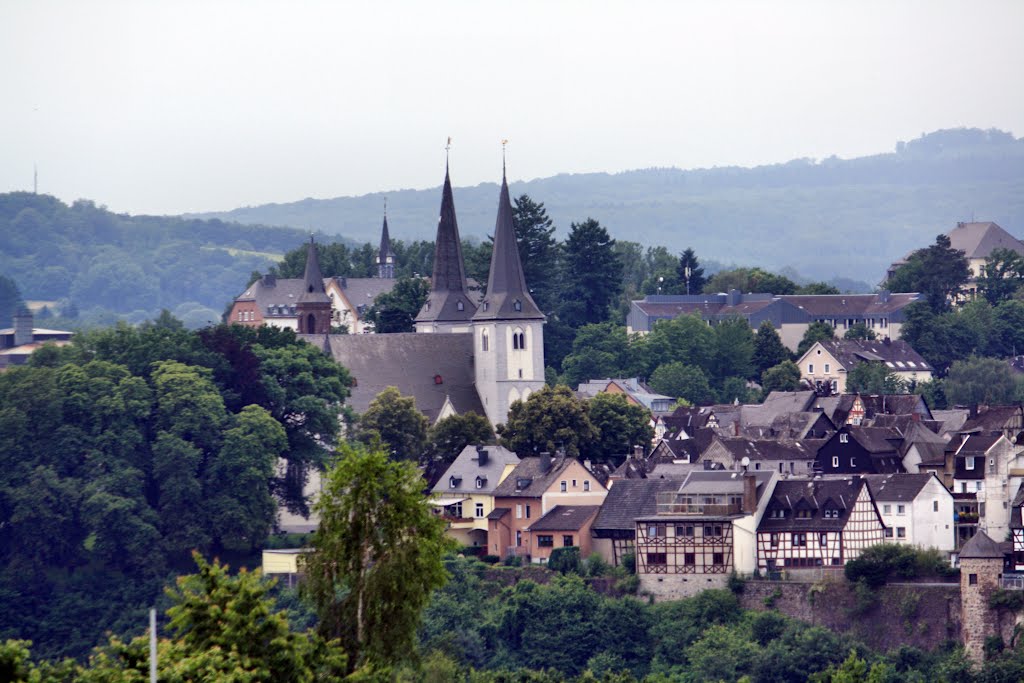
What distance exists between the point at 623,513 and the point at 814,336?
51.5 metres

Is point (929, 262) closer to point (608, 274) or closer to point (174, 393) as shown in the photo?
point (608, 274)

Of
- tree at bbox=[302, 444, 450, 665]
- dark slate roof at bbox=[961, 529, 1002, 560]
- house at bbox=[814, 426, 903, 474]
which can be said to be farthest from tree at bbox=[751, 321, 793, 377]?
tree at bbox=[302, 444, 450, 665]

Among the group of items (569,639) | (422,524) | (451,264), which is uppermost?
(451,264)

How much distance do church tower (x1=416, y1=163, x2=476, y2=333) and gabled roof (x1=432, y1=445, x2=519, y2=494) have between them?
2505 centimetres

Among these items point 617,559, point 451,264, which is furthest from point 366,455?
point 451,264

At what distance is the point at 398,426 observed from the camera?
89688mm

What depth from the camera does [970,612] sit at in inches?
2591

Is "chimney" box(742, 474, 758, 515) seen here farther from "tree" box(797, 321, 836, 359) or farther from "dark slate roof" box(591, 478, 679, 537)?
"tree" box(797, 321, 836, 359)

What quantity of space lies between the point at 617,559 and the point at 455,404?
86.0ft

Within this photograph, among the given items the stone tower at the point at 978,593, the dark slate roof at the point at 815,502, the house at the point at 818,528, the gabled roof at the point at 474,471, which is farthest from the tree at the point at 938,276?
the stone tower at the point at 978,593

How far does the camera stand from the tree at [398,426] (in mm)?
89062

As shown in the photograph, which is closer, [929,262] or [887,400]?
[887,400]

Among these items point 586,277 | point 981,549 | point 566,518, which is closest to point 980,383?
point 586,277

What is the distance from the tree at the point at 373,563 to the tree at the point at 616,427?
44.1 m
